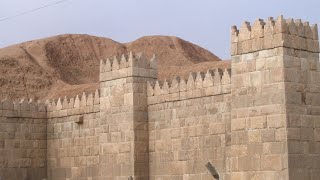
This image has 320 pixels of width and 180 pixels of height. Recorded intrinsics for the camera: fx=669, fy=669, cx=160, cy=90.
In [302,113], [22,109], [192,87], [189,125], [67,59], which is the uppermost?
[67,59]

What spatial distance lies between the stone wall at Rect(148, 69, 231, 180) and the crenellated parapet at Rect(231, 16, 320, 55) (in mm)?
1211

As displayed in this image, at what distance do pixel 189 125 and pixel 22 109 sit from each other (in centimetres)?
765

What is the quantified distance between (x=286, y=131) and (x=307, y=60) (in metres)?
1.83

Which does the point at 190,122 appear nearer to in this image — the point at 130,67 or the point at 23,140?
the point at 130,67

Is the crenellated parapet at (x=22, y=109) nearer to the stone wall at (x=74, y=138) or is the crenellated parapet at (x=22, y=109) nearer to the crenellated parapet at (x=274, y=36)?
the stone wall at (x=74, y=138)

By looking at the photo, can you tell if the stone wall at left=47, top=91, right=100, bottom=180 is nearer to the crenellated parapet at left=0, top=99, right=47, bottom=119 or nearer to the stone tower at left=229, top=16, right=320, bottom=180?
the crenellated parapet at left=0, top=99, right=47, bottom=119

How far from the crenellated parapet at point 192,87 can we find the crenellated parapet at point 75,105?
2550 millimetres

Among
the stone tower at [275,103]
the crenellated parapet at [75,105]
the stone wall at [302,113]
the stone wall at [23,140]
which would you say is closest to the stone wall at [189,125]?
the stone tower at [275,103]

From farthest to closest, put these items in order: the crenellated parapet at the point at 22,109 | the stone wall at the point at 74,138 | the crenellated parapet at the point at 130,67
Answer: the crenellated parapet at the point at 22,109
the stone wall at the point at 74,138
the crenellated parapet at the point at 130,67

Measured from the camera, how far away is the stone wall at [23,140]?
22.2m

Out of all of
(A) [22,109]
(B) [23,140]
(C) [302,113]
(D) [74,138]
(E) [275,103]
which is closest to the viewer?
(E) [275,103]

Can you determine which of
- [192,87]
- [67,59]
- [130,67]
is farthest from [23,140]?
[67,59]

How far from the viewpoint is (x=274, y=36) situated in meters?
14.7

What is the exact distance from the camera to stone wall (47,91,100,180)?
20.9 metres
